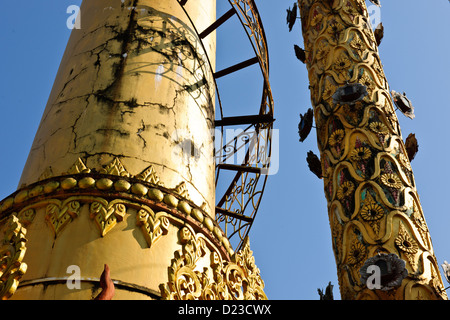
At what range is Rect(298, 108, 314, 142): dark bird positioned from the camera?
8.54 meters

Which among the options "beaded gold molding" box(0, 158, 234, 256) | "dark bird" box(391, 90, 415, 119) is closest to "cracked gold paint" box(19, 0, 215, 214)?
"beaded gold molding" box(0, 158, 234, 256)

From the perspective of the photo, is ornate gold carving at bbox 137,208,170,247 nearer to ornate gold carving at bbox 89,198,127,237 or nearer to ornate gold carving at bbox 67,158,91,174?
ornate gold carving at bbox 89,198,127,237

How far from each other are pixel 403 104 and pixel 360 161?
4.99 ft

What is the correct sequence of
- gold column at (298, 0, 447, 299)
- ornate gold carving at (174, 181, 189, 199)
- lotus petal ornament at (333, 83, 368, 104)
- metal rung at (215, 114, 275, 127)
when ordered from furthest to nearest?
lotus petal ornament at (333, 83, 368, 104) < metal rung at (215, 114, 275, 127) < gold column at (298, 0, 447, 299) < ornate gold carving at (174, 181, 189, 199)

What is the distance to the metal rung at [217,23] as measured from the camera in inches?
272

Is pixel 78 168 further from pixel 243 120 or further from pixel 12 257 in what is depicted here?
pixel 243 120

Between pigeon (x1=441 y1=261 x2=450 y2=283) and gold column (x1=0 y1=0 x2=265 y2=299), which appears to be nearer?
gold column (x1=0 y1=0 x2=265 y2=299)

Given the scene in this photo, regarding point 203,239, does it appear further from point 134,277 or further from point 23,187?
point 23,187

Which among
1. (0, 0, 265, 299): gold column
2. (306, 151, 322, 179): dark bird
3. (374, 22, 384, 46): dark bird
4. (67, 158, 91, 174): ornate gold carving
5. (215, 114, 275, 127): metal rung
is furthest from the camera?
(374, 22, 384, 46): dark bird

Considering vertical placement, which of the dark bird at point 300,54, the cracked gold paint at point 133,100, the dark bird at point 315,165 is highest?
the dark bird at point 300,54

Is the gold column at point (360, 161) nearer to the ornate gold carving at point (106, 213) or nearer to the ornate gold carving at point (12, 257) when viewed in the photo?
the ornate gold carving at point (106, 213)

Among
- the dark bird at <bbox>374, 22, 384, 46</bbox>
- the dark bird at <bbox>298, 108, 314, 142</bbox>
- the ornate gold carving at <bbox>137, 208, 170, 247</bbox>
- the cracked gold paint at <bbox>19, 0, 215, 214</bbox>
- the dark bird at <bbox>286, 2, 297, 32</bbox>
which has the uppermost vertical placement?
the dark bird at <bbox>286, 2, 297, 32</bbox>

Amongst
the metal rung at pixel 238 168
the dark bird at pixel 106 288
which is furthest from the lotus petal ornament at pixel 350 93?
the dark bird at pixel 106 288

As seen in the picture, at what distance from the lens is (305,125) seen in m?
8.55
